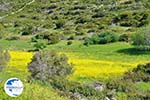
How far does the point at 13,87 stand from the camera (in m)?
12.3

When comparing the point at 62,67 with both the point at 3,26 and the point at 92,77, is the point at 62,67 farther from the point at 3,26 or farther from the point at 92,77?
the point at 3,26

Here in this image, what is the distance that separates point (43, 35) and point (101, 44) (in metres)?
27.4

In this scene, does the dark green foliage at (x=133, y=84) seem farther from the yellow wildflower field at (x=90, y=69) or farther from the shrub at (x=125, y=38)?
the shrub at (x=125, y=38)

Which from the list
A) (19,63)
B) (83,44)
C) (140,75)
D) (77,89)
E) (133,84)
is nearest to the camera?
(77,89)

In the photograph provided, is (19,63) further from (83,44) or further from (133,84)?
(83,44)

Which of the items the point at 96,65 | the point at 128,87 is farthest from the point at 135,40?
the point at 128,87

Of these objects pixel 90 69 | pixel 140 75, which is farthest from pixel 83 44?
pixel 140 75

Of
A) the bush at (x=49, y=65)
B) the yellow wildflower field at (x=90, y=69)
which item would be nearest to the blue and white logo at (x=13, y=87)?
the bush at (x=49, y=65)

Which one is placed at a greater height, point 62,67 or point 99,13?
point 62,67

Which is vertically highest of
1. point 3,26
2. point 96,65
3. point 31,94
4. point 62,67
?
point 31,94

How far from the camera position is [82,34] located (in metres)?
117

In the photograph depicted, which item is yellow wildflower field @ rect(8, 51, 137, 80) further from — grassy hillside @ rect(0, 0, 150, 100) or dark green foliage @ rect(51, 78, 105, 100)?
dark green foliage @ rect(51, 78, 105, 100)

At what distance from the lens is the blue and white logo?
40.3 ft

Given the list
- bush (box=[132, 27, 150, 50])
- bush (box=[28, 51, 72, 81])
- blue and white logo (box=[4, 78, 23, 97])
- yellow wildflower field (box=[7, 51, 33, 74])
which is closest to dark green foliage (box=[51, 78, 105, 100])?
blue and white logo (box=[4, 78, 23, 97])
